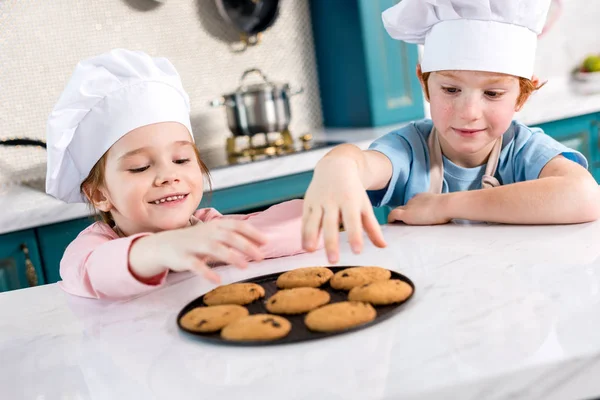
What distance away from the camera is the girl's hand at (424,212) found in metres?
1.20

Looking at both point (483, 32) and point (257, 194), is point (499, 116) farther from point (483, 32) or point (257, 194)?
point (257, 194)

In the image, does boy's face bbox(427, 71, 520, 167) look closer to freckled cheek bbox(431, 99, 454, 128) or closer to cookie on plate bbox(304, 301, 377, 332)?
freckled cheek bbox(431, 99, 454, 128)

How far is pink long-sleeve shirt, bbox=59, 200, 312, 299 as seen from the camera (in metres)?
0.97

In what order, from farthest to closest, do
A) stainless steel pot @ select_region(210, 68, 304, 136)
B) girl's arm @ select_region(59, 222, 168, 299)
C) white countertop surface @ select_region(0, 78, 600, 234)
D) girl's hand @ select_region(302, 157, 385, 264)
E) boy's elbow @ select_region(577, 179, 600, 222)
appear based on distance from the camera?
1. stainless steel pot @ select_region(210, 68, 304, 136)
2. white countertop surface @ select_region(0, 78, 600, 234)
3. boy's elbow @ select_region(577, 179, 600, 222)
4. girl's arm @ select_region(59, 222, 168, 299)
5. girl's hand @ select_region(302, 157, 385, 264)

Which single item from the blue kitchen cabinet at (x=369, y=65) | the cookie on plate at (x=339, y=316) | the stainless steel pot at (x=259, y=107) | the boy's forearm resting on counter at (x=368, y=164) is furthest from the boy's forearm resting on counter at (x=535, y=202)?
the blue kitchen cabinet at (x=369, y=65)

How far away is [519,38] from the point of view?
132 cm

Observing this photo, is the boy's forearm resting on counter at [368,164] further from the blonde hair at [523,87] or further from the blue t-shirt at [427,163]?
the blonde hair at [523,87]

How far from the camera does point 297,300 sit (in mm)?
787

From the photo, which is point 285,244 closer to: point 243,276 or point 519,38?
point 243,276

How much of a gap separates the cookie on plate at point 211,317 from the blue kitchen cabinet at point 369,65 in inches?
80.1

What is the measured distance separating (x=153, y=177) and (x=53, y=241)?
1.01m

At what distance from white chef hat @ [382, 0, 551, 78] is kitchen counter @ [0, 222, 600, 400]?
0.42 metres

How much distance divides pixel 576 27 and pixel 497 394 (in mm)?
3371

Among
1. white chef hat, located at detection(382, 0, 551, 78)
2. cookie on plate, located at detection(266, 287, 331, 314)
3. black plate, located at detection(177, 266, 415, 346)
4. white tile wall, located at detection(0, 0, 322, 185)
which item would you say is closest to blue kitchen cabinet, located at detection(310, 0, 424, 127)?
white tile wall, located at detection(0, 0, 322, 185)
